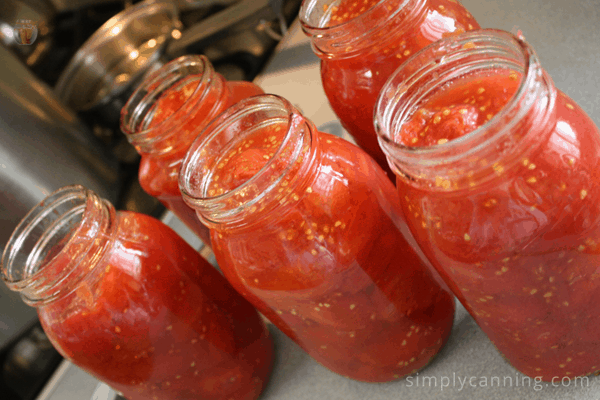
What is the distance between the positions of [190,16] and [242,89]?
1.90 feet

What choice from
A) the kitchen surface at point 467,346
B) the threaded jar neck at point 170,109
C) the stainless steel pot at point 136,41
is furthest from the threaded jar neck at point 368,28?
the stainless steel pot at point 136,41

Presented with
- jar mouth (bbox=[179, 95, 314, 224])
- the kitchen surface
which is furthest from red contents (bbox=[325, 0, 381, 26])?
the kitchen surface

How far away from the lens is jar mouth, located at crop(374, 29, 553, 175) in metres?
0.32

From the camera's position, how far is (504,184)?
34 centimetres

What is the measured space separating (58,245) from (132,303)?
0.14 meters

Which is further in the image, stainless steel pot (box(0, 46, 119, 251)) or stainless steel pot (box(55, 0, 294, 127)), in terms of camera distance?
stainless steel pot (box(55, 0, 294, 127))

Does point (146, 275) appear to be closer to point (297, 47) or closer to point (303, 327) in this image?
point (303, 327)

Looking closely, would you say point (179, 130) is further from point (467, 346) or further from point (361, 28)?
point (467, 346)

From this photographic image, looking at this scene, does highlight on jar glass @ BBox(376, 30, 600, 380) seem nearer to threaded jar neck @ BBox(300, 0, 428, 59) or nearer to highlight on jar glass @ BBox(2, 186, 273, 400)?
threaded jar neck @ BBox(300, 0, 428, 59)

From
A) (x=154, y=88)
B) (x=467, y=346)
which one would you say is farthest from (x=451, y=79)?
(x=154, y=88)

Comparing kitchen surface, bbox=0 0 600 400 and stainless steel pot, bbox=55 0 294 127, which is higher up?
stainless steel pot, bbox=55 0 294 127

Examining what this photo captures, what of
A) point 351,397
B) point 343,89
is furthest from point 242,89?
point 351,397

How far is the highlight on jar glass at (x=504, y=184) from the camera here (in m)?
0.34

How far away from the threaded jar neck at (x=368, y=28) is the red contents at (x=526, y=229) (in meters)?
0.10
